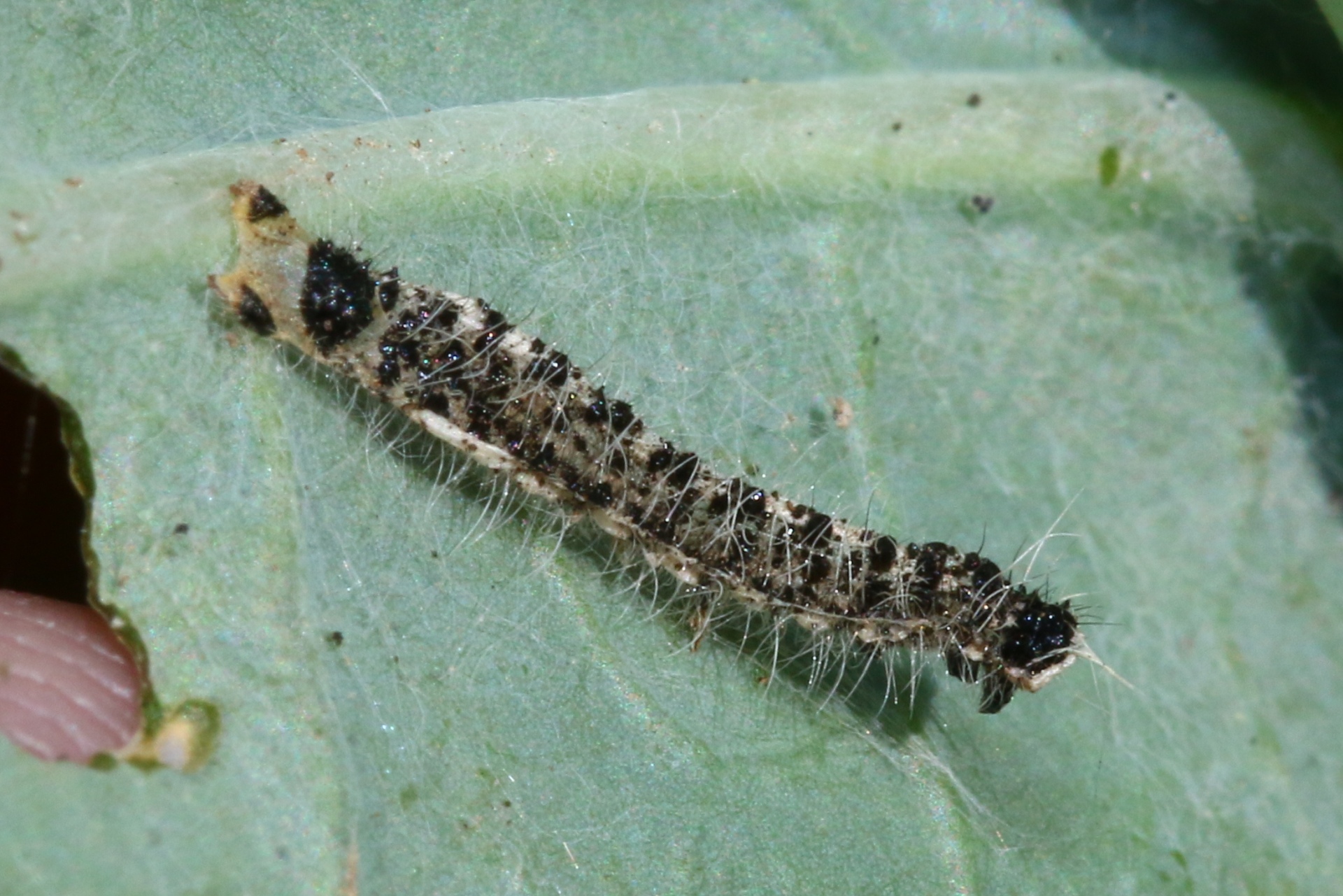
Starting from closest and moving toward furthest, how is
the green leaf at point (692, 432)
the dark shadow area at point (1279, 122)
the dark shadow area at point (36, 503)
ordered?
the green leaf at point (692, 432), the dark shadow area at point (36, 503), the dark shadow area at point (1279, 122)

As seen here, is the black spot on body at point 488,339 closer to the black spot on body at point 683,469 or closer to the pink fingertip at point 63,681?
the black spot on body at point 683,469

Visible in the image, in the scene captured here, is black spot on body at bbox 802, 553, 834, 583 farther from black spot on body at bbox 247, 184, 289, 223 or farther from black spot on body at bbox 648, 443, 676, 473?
black spot on body at bbox 247, 184, 289, 223

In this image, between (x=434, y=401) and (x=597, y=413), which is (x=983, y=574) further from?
(x=434, y=401)

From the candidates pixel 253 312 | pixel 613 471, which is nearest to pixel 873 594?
pixel 613 471

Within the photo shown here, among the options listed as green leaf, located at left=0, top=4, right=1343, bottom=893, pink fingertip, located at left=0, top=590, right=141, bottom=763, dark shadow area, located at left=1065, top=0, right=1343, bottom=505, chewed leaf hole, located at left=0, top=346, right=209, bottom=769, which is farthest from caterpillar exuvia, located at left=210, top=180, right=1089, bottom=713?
dark shadow area, located at left=1065, top=0, right=1343, bottom=505

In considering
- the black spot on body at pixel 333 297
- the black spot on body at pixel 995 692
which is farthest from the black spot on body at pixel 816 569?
the black spot on body at pixel 333 297

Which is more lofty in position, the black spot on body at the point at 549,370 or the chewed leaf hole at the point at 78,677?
the black spot on body at the point at 549,370

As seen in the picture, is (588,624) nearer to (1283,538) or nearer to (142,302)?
(142,302)
